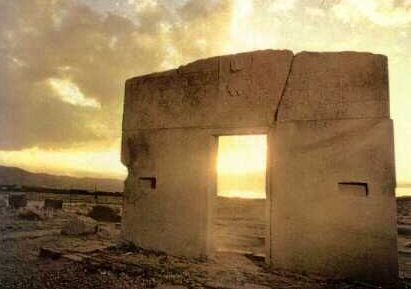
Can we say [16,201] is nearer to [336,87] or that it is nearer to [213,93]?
[213,93]

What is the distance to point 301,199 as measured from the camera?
5590 mm

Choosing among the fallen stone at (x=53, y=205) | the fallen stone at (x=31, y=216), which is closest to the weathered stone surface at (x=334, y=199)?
the fallen stone at (x=31, y=216)

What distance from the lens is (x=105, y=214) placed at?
12.6 metres

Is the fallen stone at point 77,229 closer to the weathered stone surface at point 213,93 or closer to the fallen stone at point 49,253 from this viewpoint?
the fallen stone at point 49,253

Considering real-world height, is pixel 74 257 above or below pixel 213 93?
below

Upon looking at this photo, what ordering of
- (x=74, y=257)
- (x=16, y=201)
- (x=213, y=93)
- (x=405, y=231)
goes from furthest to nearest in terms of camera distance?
(x=16, y=201), (x=405, y=231), (x=213, y=93), (x=74, y=257)

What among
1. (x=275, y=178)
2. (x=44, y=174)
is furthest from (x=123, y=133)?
(x=44, y=174)

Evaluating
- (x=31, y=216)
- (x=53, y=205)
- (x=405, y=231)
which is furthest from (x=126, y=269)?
(x=53, y=205)

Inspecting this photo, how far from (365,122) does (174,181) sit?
3429 millimetres

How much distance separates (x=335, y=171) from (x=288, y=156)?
2.48 feet

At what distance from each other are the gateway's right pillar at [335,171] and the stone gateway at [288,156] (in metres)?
0.01

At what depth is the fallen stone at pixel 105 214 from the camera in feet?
40.9

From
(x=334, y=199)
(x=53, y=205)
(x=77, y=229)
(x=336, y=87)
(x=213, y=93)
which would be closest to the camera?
(x=334, y=199)

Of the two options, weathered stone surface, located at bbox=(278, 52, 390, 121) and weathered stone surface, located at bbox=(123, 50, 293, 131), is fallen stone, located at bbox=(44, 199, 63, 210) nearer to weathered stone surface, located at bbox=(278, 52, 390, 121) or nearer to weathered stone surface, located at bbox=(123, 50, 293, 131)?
weathered stone surface, located at bbox=(123, 50, 293, 131)
